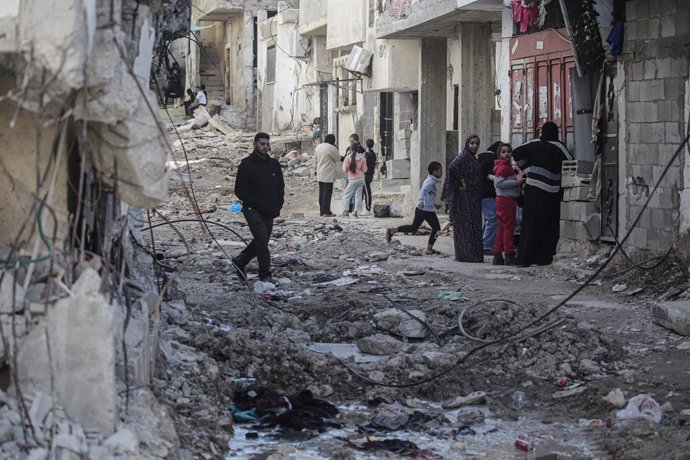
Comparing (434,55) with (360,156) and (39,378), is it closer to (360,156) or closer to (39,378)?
(360,156)

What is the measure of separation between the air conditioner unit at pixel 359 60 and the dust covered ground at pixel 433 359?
46.0 ft

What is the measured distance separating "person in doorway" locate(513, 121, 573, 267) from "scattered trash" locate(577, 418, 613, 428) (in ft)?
21.9

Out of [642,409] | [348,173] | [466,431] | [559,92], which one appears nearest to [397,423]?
[466,431]

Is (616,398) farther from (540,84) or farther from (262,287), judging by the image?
(540,84)

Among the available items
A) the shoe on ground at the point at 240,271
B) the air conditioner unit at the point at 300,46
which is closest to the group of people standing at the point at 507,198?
the shoe on ground at the point at 240,271

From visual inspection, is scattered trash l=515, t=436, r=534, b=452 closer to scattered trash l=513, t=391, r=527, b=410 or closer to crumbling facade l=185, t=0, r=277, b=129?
scattered trash l=513, t=391, r=527, b=410

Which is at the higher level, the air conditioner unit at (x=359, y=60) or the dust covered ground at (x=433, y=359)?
the air conditioner unit at (x=359, y=60)

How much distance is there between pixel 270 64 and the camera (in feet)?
133

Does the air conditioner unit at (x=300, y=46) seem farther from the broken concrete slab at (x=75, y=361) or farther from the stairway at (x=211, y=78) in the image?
the broken concrete slab at (x=75, y=361)

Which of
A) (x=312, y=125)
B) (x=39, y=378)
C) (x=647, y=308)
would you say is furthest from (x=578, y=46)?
(x=312, y=125)

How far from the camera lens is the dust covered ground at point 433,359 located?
677 centimetres

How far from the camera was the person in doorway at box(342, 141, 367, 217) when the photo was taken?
69.4 feet

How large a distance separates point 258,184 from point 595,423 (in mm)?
5640

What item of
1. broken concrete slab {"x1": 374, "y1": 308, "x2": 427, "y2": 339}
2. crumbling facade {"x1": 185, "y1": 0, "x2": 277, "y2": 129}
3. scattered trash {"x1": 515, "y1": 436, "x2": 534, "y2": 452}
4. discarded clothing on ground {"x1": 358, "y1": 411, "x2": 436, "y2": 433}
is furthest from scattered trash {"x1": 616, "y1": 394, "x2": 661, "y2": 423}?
crumbling facade {"x1": 185, "y1": 0, "x2": 277, "y2": 129}
